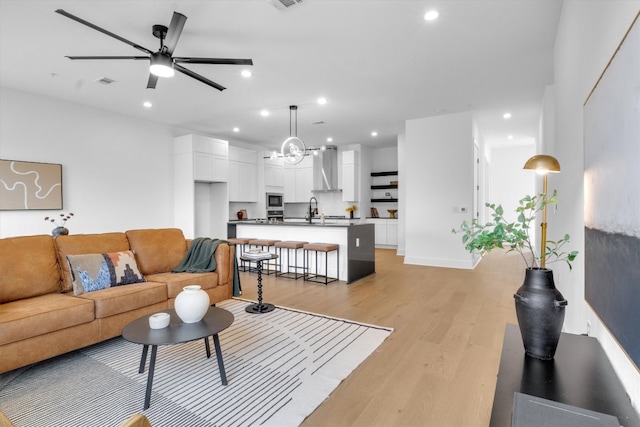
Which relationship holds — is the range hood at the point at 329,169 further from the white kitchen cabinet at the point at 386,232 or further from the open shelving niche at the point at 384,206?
the white kitchen cabinet at the point at 386,232

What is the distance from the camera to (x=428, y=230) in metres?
6.48

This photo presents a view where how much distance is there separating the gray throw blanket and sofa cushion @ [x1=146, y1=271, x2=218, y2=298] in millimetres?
110

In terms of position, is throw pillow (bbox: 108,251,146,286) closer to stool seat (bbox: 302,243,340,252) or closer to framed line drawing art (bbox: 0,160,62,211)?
stool seat (bbox: 302,243,340,252)

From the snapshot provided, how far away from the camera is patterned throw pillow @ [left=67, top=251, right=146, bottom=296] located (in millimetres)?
2926

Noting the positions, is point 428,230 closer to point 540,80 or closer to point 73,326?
point 540,80

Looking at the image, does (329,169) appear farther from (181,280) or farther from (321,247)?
(181,280)

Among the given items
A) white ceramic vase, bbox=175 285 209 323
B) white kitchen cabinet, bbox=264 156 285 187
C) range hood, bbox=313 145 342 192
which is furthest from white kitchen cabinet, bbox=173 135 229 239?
white ceramic vase, bbox=175 285 209 323

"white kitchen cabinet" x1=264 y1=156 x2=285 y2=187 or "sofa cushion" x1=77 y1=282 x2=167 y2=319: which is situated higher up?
"white kitchen cabinet" x1=264 y1=156 x2=285 y2=187

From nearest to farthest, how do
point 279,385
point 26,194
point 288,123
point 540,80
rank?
point 279,385 → point 540,80 → point 26,194 → point 288,123

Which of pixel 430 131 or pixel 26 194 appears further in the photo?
pixel 430 131

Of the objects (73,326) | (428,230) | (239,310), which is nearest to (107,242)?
(73,326)

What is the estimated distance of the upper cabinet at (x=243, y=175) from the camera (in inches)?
313

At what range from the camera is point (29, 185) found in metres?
4.82

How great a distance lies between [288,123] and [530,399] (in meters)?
6.47
